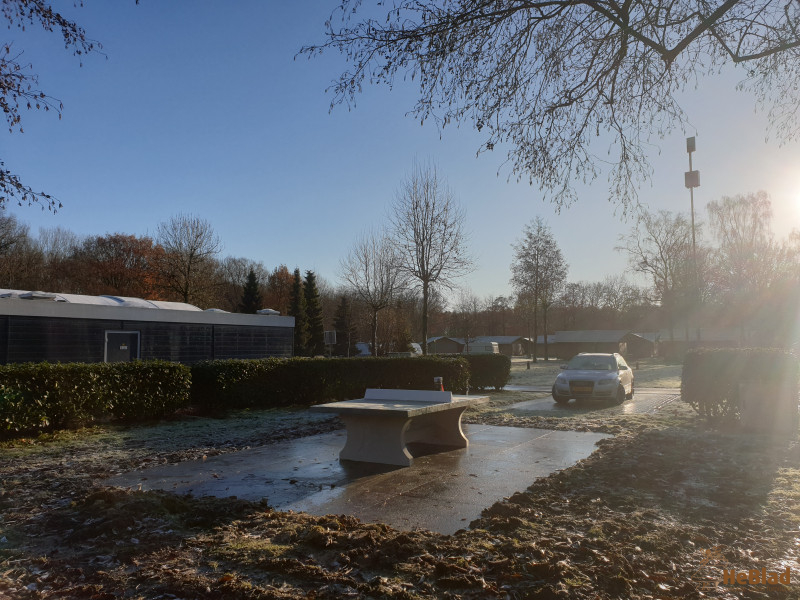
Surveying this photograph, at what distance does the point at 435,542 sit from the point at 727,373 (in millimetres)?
8588

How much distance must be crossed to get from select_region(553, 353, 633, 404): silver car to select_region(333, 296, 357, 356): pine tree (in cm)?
4702

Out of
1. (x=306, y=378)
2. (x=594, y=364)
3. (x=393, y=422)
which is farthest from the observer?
(x=594, y=364)

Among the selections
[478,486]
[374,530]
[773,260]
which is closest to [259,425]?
[478,486]

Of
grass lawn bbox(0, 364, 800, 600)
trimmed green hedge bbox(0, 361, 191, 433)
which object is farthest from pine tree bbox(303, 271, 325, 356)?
grass lawn bbox(0, 364, 800, 600)

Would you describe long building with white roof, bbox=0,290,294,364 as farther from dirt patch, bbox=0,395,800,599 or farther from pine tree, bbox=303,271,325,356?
pine tree, bbox=303,271,325,356

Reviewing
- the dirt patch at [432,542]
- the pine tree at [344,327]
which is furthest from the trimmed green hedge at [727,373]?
the pine tree at [344,327]

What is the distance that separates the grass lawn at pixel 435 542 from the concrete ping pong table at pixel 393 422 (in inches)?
72.1

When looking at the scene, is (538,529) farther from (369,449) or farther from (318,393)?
(318,393)

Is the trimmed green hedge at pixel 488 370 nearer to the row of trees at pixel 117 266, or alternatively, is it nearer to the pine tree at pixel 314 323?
the row of trees at pixel 117 266

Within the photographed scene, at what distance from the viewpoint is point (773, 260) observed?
42812mm

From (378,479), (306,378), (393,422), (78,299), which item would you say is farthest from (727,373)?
(78,299)

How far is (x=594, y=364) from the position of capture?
669 inches

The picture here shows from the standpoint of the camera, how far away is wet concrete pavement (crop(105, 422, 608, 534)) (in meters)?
5.50

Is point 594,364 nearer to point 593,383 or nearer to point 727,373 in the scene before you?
point 593,383
